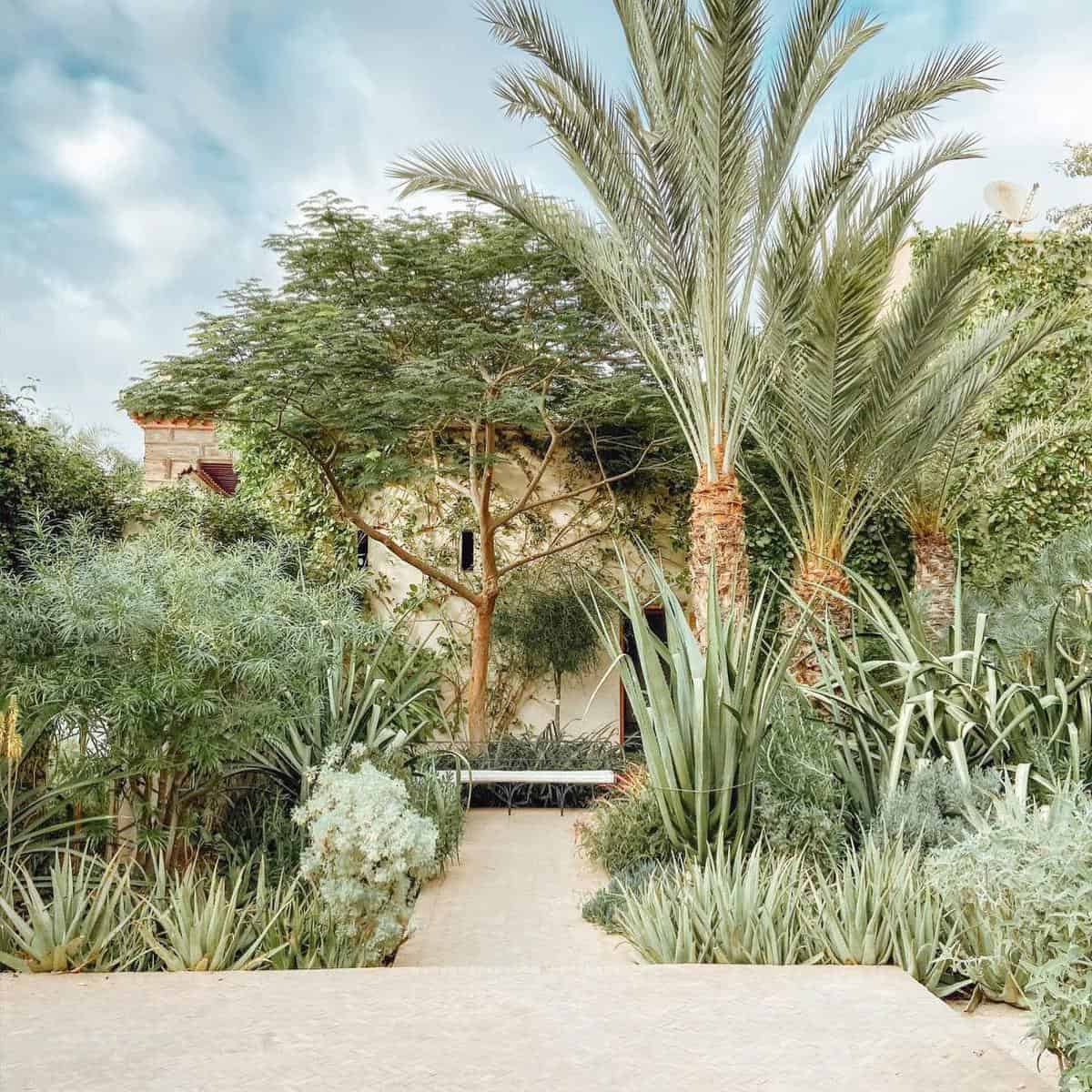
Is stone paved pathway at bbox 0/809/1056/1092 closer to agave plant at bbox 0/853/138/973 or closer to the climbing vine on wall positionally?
agave plant at bbox 0/853/138/973

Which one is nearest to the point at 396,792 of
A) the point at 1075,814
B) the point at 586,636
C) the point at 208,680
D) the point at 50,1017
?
the point at 208,680

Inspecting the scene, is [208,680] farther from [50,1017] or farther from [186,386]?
[186,386]

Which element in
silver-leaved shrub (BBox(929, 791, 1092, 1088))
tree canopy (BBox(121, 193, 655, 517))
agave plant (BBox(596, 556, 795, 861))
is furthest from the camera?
tree canopy (BBox(121, 193, 655, 517))

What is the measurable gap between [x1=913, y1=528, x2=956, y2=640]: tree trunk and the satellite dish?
4.75 metres

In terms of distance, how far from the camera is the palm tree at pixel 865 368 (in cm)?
739

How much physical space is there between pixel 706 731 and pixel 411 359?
5792 mm

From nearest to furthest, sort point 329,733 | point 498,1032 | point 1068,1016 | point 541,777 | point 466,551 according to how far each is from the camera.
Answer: point 1068,1016 < point 498,1032 < point 329,733 < point 541,777 < point 466,551

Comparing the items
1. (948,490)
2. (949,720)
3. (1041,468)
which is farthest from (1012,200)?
(949,720)

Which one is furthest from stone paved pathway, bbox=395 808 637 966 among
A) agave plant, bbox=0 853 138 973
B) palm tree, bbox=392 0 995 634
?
palm tree, bbox=392 0 995 634

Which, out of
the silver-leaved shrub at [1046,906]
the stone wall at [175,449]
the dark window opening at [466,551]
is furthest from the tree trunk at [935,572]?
the stone wall at [175,449]

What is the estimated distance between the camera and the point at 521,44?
6.50 m

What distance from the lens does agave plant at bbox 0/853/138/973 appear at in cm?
365

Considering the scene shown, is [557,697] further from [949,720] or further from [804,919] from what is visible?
[804,919]

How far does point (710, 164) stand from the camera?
6273 millimetres
